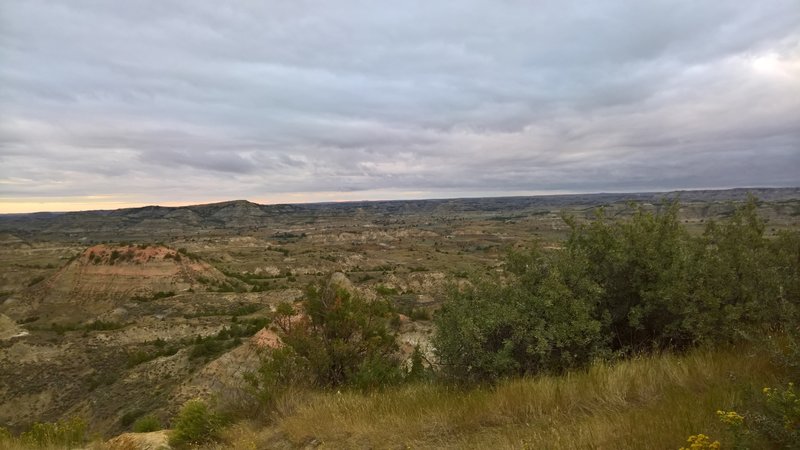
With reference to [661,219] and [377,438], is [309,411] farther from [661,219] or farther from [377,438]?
[661,219]

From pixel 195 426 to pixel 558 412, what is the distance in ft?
18.1

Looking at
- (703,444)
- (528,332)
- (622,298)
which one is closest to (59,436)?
(528,332)

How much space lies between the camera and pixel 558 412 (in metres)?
5.12

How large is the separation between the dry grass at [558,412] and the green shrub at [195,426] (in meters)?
0.63

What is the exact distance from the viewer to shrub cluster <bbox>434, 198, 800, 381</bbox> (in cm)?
627

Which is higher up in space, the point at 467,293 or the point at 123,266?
the point at 467,293

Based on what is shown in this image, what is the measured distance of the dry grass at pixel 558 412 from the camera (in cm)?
421

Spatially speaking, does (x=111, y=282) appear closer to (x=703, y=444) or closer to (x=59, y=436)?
(x=59, y=436)

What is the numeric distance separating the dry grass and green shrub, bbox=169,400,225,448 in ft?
2.08

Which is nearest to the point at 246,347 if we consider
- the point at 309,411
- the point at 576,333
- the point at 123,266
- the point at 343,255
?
the point at 309,411

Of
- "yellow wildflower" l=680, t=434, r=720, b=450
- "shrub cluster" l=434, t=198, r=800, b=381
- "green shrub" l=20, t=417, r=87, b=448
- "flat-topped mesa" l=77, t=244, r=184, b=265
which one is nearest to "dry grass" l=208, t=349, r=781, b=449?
"yellow wildflower" l=680, t=434, r=720, b=450

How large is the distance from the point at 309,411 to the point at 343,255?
288ft

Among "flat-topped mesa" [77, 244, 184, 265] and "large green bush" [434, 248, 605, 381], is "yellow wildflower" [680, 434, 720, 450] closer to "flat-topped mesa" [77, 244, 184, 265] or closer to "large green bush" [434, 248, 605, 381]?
"large green bush" [434, 248, 605, 381]

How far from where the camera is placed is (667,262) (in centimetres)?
698
